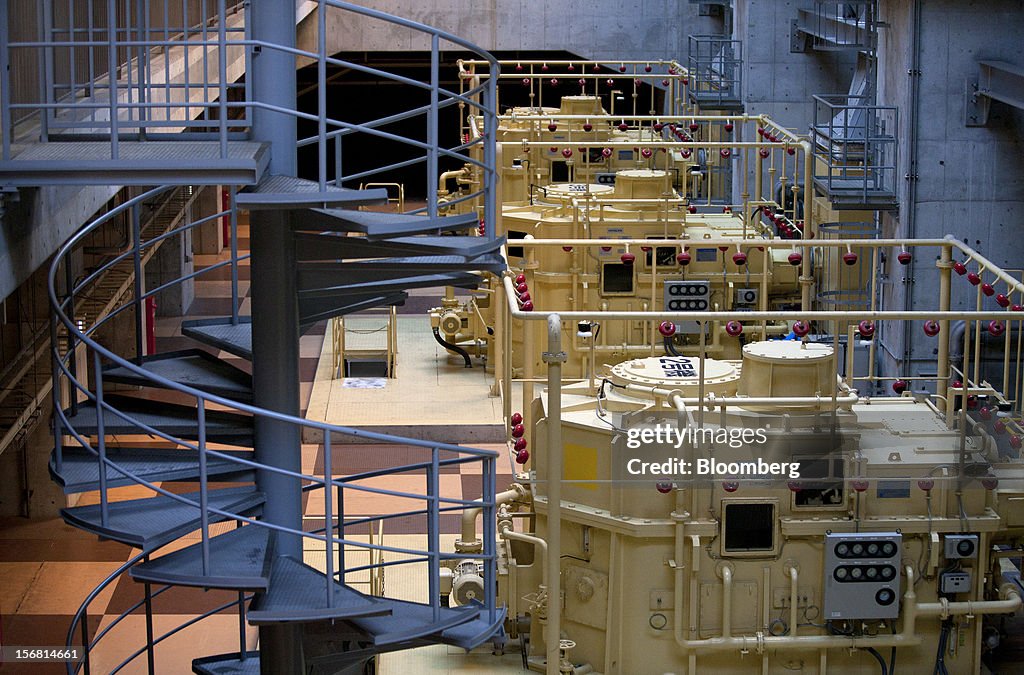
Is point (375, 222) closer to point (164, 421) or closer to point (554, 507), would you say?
point (164, 421)

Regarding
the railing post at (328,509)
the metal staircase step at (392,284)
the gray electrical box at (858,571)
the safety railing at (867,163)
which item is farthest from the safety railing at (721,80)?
the railing post at (328,509)

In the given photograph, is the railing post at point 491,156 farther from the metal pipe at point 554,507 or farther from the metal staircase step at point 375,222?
the metal pipe at point 554,507

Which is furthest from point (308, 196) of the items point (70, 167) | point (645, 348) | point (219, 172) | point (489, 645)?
point (645, 348)

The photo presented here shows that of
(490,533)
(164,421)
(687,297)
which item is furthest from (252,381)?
(687,297)

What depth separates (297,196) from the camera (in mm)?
5574

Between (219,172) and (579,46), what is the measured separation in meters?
20.9

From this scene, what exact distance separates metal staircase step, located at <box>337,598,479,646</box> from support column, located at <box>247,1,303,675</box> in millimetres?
577

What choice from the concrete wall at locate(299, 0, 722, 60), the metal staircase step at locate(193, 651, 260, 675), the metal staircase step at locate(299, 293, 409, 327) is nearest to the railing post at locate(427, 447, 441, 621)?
the metal staircase step at locate(299, 293, 409, 327)

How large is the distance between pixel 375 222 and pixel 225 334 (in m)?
1.55

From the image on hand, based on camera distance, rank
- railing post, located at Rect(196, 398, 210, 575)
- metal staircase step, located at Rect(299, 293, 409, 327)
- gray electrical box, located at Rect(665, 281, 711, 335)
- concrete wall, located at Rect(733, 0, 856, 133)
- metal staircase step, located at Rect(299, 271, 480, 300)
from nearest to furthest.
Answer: railing post, located at Rect(196, 398, 210, 575), metal staircase step, located at Rect(299, 271, 480, 300), metal staircase step, located at Rect(299, 293, 409, 327), gray electrical box, located at Rect(665, 281, 711, 335), concrete wall, located at Rect(733, 0, 856, 133)

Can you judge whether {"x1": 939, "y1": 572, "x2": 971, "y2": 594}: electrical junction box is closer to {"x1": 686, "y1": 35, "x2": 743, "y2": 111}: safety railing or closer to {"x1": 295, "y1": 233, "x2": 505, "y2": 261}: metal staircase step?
{"x1": 295, "y1": 233, "x2": 505, "y2": 261}: metal staircase step

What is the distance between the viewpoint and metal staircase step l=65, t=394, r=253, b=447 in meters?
6.57

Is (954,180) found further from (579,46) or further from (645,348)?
(579,46)

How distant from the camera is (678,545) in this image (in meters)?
8.29
